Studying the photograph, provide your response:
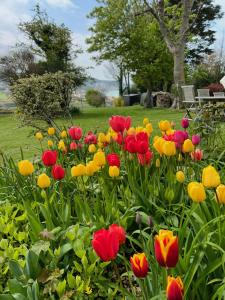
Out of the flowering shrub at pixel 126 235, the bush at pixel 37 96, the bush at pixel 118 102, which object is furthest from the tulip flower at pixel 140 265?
the bush at pixel 118 102

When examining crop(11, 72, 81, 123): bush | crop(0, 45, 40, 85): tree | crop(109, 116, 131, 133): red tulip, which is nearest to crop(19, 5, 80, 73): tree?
crop(0, 45, 40, 85): tree

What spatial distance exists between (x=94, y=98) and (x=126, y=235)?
26.1 metres

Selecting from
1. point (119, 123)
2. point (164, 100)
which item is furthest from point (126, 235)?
point (164, 100)

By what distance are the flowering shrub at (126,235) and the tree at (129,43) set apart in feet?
67.8

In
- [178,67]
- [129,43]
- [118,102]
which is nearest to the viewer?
[178,67]

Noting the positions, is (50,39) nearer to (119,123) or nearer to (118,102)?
(118,102)

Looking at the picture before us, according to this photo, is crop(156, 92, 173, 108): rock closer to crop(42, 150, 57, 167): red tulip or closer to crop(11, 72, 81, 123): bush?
crop(11, 72, 81, 123): bush

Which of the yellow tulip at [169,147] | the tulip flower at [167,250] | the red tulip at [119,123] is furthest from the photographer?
the red tulip at [119,123]

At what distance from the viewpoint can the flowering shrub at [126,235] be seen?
4.53 ft

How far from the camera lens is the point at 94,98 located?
27.6m

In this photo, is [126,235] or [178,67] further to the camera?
[178,67]

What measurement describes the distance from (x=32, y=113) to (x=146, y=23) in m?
17.7

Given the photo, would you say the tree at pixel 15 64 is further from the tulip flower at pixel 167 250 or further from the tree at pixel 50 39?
the tulip flower at pixel 167 250

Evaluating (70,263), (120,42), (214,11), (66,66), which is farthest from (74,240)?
(214,11)
